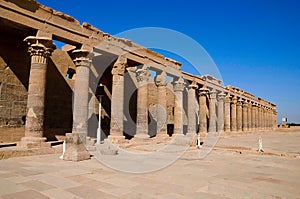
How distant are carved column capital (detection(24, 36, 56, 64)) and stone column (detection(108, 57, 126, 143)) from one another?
4.82 m

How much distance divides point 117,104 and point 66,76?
4.18 metres

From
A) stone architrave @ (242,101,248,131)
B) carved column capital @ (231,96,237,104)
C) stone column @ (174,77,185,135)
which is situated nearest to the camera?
stone column @ (174,77,185,135)

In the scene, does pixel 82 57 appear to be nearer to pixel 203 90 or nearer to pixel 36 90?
pixel 36 90

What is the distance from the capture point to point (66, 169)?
745 centimetres

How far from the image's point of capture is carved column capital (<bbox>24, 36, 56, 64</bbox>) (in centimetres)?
1131

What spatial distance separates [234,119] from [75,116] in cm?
2370

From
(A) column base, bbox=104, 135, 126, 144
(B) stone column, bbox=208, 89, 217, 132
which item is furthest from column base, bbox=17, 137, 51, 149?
(B) stone column, bbox=208, 89, 217, 132

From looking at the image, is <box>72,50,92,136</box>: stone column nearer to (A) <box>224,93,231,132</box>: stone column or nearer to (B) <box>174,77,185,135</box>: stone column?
(B) <box>174,77,185,135</box>: stone column

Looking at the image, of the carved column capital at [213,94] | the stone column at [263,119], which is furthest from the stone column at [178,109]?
the stone column at [263,119]

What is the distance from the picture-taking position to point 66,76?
658 inches

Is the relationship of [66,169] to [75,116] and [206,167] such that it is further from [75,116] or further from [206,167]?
[75,116]

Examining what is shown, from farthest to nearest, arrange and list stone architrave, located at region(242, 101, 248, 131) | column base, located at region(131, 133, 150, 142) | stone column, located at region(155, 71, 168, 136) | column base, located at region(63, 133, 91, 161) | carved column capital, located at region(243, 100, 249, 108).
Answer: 1. carved column capital, located at region(243, 100, 249, 108)
2. stone architrave, located at region(242, 101, 248, 131)
3. stone column, located at region(155, 71, 168, 136)
4. column base, located at region(131, 133, 150, 142)
5. column base, located at region(63, 133, 91, 161)

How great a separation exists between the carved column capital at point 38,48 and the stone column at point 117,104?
482 cm

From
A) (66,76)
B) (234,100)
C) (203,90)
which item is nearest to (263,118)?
(234,100)
